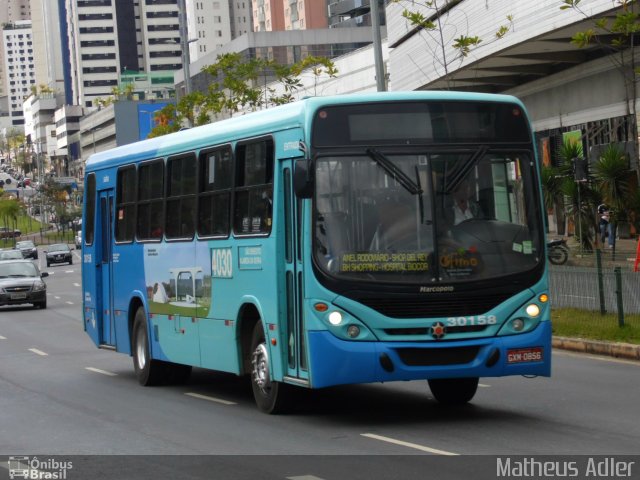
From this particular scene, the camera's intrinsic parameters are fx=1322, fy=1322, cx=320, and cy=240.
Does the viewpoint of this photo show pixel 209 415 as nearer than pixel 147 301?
Yes

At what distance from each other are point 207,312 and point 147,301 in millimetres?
2531

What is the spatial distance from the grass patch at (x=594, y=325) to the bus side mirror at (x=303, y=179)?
801 cm

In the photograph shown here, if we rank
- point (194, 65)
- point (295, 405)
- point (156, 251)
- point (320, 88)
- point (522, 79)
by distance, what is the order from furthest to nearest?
point (194, 65) < point (320, 88) < point (522, 79) < point (156, 251) < point (295, 405)

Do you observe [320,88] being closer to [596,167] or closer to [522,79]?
[522,79]

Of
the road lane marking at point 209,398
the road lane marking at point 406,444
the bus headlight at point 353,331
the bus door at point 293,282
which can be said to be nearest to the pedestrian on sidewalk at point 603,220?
the road lane marking at point 209,398

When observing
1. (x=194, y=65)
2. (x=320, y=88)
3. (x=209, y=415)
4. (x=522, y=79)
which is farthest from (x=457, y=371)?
(x=194, y=65)

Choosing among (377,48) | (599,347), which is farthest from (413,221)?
(377,48)

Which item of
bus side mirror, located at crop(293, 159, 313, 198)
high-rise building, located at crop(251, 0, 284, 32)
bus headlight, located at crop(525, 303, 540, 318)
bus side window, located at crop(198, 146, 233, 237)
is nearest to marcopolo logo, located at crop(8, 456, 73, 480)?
bus side mirror, located at crop(293, 159, 313, 198)

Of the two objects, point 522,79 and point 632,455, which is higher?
point 522,79

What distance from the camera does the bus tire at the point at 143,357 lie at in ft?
55.9

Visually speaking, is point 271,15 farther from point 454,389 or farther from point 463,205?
point 463,205

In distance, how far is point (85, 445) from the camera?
1161 cm

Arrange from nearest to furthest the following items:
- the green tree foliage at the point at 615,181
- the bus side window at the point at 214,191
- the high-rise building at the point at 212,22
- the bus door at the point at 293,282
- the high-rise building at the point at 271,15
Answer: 1. the bus door at the point at 293,282
2. the bus side window at the point at 214,191
3. the green tree foliage at the point at 615,181
4. the high-rise building at the point at 271,15
5. the high-rise building at the point at 212,22

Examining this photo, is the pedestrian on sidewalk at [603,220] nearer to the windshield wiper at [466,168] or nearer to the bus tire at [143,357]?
the bus tire at [143,357]
